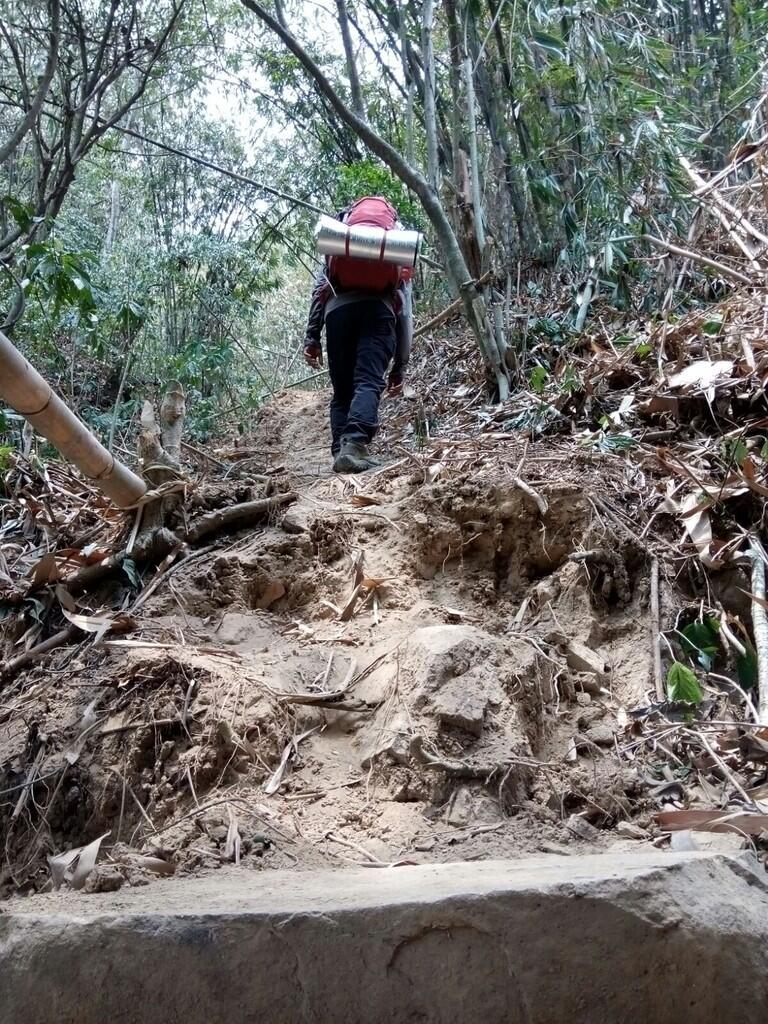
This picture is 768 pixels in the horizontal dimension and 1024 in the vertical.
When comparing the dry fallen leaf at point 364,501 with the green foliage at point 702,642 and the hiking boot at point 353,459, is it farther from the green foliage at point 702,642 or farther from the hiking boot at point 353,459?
the green foliage at point 702,642

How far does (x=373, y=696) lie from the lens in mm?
2604

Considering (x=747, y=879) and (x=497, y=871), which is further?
(x=497, y=871)

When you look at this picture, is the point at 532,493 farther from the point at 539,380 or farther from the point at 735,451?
the point at 539,380

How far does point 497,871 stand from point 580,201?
16.3 ft

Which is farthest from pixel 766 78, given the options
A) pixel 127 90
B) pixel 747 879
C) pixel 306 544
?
pixel 127 90

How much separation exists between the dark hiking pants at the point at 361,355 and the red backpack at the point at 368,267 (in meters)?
0.10

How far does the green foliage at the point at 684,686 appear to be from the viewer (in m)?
2.39

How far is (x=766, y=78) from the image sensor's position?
4859mm

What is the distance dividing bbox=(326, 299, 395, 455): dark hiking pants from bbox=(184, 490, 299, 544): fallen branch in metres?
0.85

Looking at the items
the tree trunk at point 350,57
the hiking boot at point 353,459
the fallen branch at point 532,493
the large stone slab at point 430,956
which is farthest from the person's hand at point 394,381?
the tree trunk at point 350,57

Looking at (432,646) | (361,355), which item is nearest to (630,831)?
(432,646)

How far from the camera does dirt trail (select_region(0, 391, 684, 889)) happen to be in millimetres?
2156

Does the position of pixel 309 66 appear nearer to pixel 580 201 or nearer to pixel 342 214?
pixel 342 214

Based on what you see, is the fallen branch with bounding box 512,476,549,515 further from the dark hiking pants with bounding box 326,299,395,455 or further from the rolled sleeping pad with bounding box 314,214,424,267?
the rolled sleeping pad with bounding box 314,214,424,267
